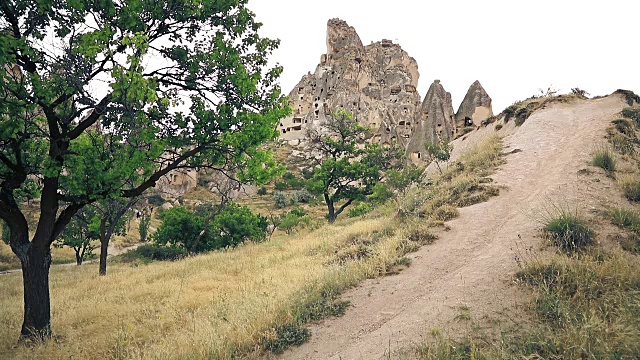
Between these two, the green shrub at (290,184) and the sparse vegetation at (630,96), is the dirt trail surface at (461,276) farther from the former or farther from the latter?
the green shrub at (290,184)

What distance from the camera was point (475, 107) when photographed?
26.3m

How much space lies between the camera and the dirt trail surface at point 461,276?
4945 millimetres

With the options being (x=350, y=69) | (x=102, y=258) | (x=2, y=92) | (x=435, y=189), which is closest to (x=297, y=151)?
(x=350, y=69)

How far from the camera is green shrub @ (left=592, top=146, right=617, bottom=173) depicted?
9455 millimetres

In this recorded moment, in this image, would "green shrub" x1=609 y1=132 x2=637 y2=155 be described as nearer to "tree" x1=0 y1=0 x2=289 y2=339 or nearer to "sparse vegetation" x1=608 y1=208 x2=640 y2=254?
"sparse vegetation" x1=608 y1=208 x2=640 y2=254

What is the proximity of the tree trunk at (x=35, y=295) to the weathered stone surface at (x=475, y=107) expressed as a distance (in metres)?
25.8

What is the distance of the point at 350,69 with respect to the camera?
80.0 metres

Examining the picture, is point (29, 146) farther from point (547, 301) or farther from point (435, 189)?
point (435, 189)

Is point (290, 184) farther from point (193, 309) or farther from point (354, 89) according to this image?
point (193, 309)

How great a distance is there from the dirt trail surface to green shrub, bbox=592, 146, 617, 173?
31 centimetres

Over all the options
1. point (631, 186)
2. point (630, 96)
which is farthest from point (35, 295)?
point (630, 96)

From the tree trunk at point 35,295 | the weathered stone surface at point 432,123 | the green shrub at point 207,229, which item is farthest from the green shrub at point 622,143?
the green shrub at point 207,229

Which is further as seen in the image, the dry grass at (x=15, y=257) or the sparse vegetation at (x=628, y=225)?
the dry grass at (x=15, y=257)

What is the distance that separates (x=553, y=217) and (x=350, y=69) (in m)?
77.4
